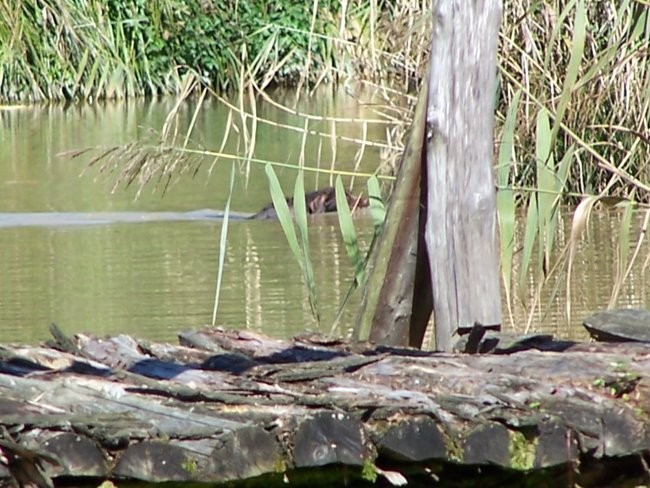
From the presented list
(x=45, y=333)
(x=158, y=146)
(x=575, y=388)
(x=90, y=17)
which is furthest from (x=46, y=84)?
(x=575, y=388)

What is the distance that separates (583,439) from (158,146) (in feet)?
6.55

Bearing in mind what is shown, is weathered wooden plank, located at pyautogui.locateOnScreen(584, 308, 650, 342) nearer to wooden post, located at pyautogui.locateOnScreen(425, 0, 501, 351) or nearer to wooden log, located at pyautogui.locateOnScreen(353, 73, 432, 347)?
wooden post, located at pyautogui.locateOnScreen(425, 0, 501, 351)

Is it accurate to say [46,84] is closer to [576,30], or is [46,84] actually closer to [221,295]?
[221,295]

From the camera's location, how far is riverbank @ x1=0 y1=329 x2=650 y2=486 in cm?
423

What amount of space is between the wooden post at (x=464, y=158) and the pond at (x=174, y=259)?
0.36 meters

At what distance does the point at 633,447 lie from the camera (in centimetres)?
459

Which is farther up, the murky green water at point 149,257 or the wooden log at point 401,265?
the wooden log at point 401,265

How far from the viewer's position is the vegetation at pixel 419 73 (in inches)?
220

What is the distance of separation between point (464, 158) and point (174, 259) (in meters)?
4.51

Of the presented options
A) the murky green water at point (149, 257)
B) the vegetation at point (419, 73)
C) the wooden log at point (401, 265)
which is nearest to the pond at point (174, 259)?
the murky green water at point (149, 257)

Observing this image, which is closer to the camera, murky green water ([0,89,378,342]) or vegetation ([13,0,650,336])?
vegetation ([13,0,650,336])

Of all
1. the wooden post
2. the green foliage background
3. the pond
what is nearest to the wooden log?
the wooden post

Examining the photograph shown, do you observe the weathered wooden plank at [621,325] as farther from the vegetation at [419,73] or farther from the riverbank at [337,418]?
the riverbank at [337,418]

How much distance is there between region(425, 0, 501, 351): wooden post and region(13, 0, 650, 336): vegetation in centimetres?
8
